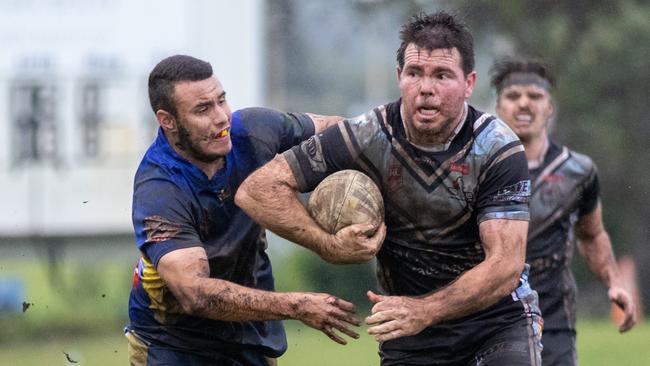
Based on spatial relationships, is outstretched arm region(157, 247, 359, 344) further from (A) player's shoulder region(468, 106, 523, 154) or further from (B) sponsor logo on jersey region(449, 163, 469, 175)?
(A) player's shoulder region(468, 106, 523, 154)

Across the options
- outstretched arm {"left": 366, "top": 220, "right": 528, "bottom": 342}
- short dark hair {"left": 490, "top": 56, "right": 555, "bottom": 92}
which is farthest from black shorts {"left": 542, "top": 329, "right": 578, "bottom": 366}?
outstretched arm {"left": 366, "top": 220, "right": 528, "bottom": 342}

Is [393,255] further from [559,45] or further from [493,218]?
[559,45]

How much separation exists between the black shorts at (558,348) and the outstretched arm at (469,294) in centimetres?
190

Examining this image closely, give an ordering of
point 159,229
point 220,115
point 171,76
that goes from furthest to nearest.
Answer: point 171,76 < point 220,115 < point 159,229

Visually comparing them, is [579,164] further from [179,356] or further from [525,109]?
[179,356]

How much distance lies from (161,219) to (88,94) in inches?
529

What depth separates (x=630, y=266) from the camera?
17.6 m

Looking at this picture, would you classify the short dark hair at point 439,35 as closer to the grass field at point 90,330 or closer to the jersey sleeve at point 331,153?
the jersey sleeve at point 331,153

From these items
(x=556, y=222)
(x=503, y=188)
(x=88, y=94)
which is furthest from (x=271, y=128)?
(x=88, y=94)

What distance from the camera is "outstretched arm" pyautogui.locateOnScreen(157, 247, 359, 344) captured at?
5.58m

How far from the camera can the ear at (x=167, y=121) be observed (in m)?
6.32

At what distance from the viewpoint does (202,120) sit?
622 centimetres

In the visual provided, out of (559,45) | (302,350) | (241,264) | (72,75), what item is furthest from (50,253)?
(241,264)

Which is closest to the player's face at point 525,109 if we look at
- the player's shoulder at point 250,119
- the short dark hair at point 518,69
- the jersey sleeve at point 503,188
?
the short dark hair at point 518,69
